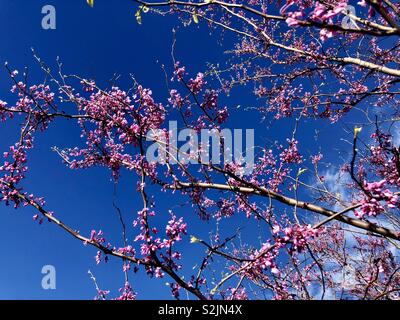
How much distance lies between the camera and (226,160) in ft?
18.5

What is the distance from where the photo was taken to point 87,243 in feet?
13.0

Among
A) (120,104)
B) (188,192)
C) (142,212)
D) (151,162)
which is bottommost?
(142,212)

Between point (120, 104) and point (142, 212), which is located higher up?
point (120, 104)

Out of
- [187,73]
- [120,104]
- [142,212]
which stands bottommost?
[142,212]

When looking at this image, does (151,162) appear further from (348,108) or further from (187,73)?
(348,108)

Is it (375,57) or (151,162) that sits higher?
(375,57)
